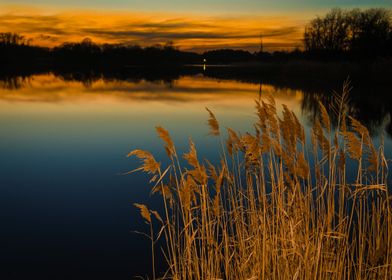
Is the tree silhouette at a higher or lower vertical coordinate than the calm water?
higher

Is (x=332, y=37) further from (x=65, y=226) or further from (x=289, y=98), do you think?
(x=65, y=226)

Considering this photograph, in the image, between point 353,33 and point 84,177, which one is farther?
point 353,33

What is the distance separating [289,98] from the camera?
23484 mm

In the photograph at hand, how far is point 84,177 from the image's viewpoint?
898cm

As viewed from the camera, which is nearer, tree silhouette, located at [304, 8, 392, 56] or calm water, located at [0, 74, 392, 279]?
calm water, located at [0, 74, 392, 279]

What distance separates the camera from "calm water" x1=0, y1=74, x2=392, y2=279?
5.41 meters

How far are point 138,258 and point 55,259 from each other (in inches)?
36.1

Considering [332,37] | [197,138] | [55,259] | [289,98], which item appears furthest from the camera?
[332,37]

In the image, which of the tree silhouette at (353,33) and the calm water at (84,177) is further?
the tree silhouette at (353,33)

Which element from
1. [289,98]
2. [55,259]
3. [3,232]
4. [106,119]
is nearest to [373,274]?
[55,259]

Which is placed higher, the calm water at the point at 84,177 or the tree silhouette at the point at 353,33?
the tree silhouette at the point at 353,33

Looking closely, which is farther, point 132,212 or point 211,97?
point 211,97

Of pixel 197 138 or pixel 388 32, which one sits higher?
pixel 388 32

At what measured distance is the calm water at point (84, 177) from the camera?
5.41 meters
